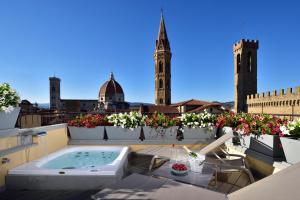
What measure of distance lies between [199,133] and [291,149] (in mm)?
2965

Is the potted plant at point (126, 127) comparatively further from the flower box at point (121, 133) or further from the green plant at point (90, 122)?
the green plant at point (90, 122)

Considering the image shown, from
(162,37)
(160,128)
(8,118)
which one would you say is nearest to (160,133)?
(160,128)

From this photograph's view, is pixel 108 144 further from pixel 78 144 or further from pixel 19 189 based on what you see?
pixel 19 189

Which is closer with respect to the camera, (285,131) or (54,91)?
(285,131)

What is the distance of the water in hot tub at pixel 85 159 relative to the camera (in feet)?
17.4

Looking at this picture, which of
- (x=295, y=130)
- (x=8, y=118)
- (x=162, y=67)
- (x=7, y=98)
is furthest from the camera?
(x=162, y=67)

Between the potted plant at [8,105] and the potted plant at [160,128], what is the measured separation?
329cm

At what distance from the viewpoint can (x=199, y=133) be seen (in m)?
6.43

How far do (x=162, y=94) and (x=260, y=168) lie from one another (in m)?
67.0

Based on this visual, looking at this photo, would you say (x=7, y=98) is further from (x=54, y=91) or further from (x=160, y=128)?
(x=54, y=91)

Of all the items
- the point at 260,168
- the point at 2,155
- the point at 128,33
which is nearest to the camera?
the point at 2,155

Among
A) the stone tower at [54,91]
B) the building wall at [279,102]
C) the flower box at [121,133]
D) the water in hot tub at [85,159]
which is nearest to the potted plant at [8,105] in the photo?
the water in hot tub at [85,159]

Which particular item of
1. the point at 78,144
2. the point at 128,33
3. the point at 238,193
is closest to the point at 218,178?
the point at 238,193

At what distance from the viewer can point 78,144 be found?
256 inches
